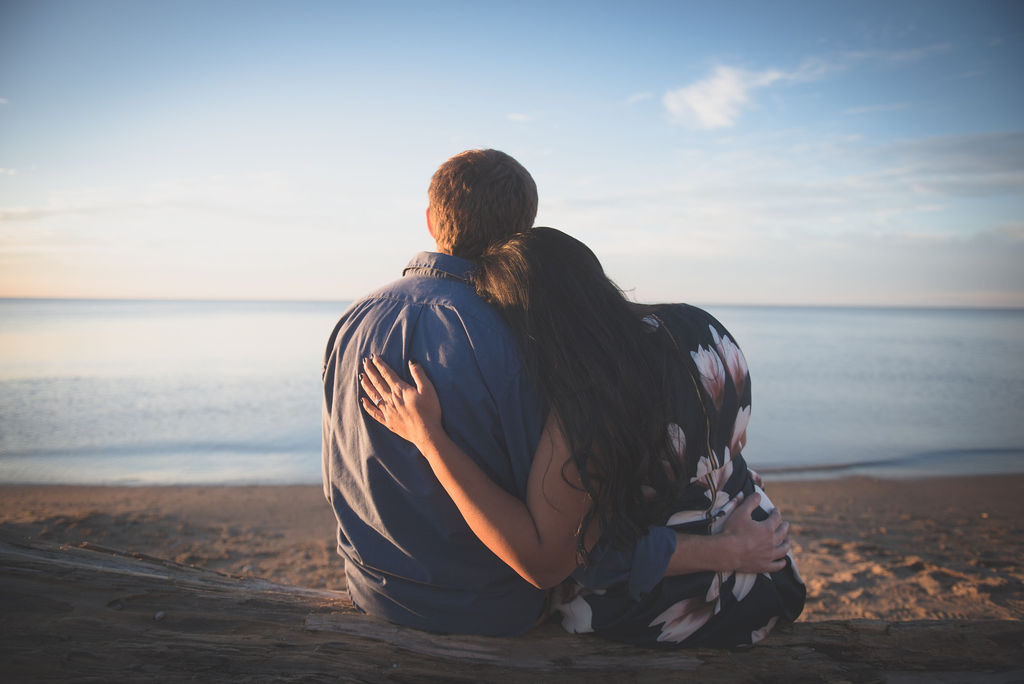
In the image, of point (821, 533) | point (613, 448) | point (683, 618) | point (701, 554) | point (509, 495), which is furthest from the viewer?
point (821, 533)

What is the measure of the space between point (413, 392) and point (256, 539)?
5310mm

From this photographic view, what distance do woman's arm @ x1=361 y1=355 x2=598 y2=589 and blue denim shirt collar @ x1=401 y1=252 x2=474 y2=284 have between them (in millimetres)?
347

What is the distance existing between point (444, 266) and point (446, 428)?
484 millimetres

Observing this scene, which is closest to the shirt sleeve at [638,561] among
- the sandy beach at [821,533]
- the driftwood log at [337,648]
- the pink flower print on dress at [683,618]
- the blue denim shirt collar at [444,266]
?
the pink flower print on dress at [683,618]

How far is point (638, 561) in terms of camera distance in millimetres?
1521

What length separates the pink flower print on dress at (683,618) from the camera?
168 cm

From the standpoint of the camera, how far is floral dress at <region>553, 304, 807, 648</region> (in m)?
1.55

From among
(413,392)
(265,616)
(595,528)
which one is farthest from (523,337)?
(265,616)

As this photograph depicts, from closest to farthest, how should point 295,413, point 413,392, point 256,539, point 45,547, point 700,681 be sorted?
point 413,392 → point 700,681 → point 45,547 → point 256,539 → point 295,413

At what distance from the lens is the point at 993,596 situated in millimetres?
4312

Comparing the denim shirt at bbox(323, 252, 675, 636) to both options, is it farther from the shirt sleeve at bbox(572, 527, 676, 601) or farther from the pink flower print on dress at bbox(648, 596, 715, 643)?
the pink flower print on dress at bbox(648, 596, 715, 643)

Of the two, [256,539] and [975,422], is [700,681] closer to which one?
[256,539]

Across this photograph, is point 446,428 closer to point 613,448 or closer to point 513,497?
point 513,497

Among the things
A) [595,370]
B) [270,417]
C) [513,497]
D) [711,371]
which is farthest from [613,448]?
[270,417]
